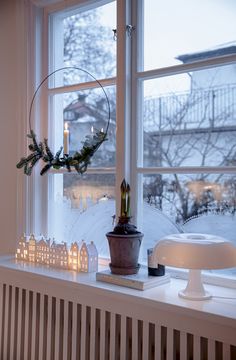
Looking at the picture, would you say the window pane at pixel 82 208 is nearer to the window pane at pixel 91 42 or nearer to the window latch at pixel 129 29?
the window pane at pixel 91 42

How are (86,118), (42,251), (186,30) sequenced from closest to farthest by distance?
(186,30), (42,251), (86,118)

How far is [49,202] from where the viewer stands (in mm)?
2354

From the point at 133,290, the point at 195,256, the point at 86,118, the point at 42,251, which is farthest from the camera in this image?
the point at 86,118

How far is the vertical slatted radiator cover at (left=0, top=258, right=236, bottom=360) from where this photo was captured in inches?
55.9

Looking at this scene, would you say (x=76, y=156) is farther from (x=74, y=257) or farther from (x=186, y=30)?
(x=186, y=30)

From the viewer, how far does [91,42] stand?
7.32 feet

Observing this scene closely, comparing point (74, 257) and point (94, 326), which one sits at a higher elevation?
point (74, 257)

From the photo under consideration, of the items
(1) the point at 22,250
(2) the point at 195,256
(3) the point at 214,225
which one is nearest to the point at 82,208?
(1) the point at 22,250

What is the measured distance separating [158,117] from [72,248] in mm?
815

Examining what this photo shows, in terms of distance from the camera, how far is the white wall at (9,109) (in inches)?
92.5

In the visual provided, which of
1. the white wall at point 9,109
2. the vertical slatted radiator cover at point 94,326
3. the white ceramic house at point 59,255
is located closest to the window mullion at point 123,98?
the white ceramic house at point 59,255

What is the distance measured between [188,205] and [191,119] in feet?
1.37

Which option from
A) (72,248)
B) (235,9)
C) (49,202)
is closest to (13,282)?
(72,248)

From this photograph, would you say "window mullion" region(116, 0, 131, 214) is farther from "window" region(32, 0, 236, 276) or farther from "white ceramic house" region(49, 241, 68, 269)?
"white ceramic house" region(49, 241, 68, 269)
